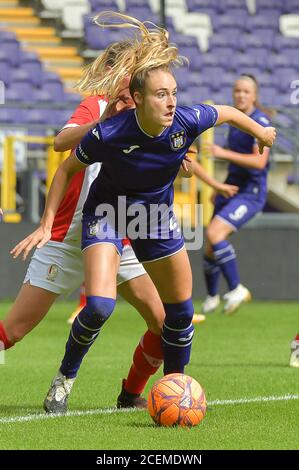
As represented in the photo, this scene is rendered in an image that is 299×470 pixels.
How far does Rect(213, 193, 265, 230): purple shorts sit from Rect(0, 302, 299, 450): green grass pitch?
114 cm

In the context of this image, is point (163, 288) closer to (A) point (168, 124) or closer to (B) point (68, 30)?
(A) point (168, 124)

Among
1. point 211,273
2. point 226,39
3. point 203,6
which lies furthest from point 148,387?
point 203,6

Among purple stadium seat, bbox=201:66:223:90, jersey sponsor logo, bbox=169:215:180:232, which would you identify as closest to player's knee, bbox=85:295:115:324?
jersey sponsor logo, bbox=169:215:180:232

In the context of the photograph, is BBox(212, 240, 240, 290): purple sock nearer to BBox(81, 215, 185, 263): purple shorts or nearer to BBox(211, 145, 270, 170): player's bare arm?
BBox(211, 145, 270, 170): player's bare arm

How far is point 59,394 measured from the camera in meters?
6.41

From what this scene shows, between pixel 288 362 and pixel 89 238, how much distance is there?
143 inches

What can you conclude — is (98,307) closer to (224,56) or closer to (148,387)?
(148,387)

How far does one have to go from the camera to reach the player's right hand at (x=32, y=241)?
582 cm

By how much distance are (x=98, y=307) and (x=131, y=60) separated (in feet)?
4.29

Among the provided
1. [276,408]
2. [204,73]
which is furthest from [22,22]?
[276,408]

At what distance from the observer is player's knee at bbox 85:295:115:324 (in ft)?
19.8

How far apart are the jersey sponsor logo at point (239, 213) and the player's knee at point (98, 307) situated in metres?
6.68

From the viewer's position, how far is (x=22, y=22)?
22.1 metres

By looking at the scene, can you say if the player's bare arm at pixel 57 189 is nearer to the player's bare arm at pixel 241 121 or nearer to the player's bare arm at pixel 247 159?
the player's bare arm at pixel 241 121
